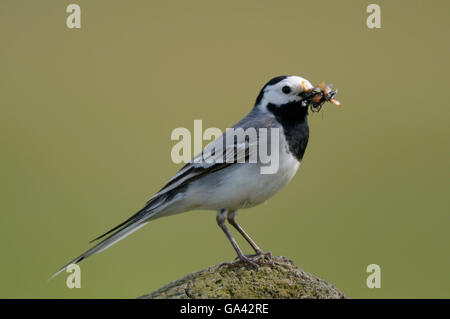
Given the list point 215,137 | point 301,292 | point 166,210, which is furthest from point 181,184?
point 301,292

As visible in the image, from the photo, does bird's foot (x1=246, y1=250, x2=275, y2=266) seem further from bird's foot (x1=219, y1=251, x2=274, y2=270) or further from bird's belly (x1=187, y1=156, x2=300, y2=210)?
bird's belly (x1=187, y1=156, x2=300, y2=210)

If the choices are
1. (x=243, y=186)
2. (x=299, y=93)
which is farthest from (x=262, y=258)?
(x=299, y=93)

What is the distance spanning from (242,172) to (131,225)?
1227mm

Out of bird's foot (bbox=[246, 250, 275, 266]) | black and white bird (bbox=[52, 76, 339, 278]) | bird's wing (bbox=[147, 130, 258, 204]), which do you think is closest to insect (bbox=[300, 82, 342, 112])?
black and white bird (bbox=[52, 76, 339, 278])

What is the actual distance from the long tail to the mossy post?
65cm

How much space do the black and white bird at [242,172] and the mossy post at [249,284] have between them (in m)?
0.20

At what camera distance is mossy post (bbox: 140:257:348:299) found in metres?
4.72

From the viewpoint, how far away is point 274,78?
5637 mm

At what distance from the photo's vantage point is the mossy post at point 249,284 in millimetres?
4719

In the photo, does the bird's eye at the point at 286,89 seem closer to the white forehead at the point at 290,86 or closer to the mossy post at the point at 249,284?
the white forehead at the point at 290,86

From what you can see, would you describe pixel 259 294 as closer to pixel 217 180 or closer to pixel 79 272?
pixel 217 180

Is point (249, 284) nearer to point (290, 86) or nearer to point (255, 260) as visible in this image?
point (255, 260)

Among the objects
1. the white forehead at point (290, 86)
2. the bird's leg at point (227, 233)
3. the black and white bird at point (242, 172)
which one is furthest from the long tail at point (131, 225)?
the white forehead at point (290, 86)
